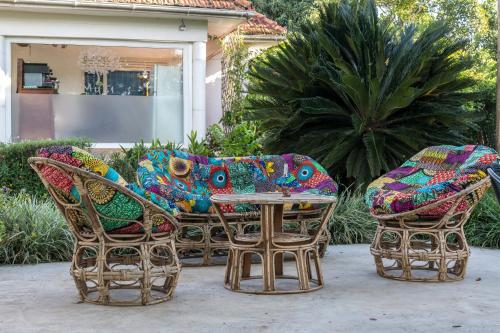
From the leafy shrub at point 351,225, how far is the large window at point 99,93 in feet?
15.5

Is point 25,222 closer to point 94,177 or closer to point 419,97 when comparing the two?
point 94,177

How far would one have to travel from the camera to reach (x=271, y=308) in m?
4.55

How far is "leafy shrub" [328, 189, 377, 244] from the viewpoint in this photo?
7.87 meters

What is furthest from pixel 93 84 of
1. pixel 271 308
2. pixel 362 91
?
pixel 271 308

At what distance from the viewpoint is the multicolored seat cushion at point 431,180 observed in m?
5.38

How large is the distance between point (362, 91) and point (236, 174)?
2072 mm

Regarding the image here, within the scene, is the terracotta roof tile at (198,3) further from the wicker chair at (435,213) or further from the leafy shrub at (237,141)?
the wicker chair at (435,213)

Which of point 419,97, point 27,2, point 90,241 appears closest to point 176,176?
point 90,241

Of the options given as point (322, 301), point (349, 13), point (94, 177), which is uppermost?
point (349, 13)

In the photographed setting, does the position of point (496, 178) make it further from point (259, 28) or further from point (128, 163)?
point (259, 28)

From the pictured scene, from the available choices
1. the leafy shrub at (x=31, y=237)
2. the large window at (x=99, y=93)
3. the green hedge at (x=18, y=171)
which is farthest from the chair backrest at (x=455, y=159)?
the large window at (x=99, y=93)

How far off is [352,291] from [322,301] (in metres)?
0.43

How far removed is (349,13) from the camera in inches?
358

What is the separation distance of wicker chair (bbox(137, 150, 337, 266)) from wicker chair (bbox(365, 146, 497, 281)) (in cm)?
93
